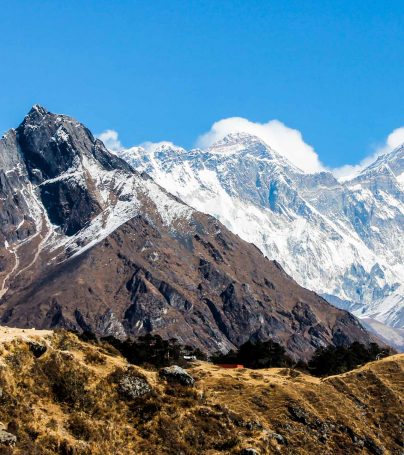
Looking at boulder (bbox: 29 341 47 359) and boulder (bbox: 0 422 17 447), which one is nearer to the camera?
boulder (bbox: 0 422 17 447)

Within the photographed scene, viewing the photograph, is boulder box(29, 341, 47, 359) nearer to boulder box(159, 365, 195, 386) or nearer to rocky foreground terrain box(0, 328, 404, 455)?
rocky foreground terrain box(0, 328, 404, 455)

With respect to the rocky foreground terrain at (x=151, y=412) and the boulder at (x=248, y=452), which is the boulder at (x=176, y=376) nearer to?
the rocky foreground terrain at (x=151, y=412)

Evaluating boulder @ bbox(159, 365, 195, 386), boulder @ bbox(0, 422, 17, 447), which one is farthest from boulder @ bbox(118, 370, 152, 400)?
boulder @ bbox(0, 422, 17, 447)

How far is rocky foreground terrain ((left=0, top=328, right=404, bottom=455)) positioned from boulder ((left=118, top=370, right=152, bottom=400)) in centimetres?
14

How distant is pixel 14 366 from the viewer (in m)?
95.5

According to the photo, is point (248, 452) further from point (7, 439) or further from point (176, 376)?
point (7, 439)

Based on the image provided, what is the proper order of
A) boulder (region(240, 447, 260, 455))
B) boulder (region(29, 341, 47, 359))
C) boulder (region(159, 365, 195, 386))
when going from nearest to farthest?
boulder (region(240, 447, 260, 455)) → boulder (region(29, 341, 47, 359)) → boulder (region(159, 365, 195, 386))

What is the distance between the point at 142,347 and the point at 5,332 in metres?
83.9

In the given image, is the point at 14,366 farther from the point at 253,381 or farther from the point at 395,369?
the point at 395,369

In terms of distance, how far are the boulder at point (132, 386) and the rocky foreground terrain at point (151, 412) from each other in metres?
0.14

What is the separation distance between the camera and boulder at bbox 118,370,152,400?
340 feet

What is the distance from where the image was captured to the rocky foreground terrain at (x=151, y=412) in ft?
294

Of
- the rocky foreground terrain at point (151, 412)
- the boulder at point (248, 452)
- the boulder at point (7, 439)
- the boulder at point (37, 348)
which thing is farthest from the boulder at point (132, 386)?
the boulder at point (7, 439)

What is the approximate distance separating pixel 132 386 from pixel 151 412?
5159 millimetres
